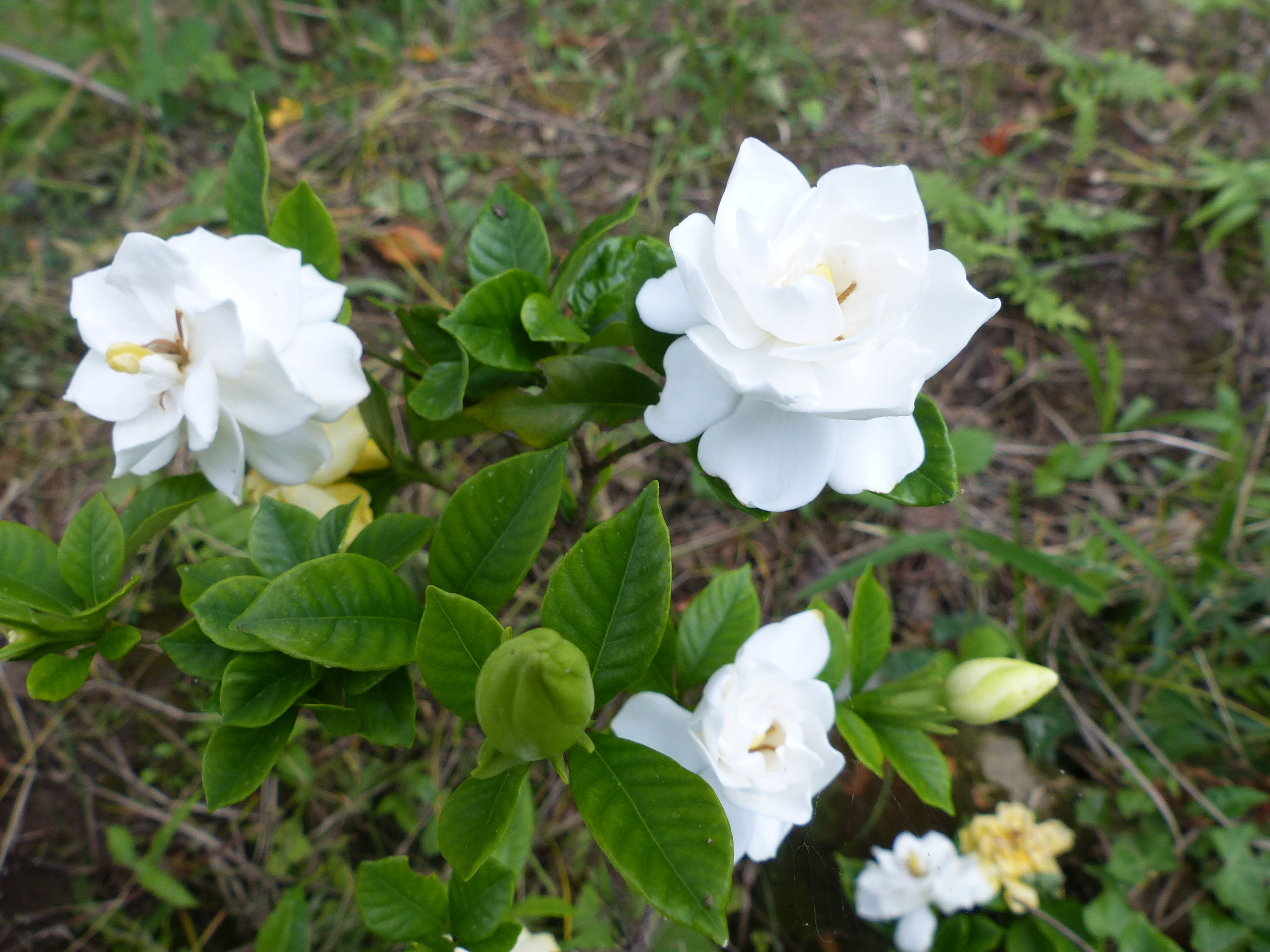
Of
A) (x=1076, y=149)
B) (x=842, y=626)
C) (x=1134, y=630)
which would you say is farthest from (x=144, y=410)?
(x=1076, y=149)

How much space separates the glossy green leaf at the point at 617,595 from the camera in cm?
59

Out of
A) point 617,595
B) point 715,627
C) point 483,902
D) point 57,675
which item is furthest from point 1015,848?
point 57,675

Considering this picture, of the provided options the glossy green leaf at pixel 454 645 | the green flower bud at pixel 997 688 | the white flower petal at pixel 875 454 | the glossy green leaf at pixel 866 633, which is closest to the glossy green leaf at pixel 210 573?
the glossy green leaf at pixel 454 645

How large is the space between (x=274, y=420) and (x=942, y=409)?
182 centimetres

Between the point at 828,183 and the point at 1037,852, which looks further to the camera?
the point at 1037,852

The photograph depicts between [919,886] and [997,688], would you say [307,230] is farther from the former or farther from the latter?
[919,886]

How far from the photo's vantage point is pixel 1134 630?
1699 millimetres

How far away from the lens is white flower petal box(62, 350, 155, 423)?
0.71 meters

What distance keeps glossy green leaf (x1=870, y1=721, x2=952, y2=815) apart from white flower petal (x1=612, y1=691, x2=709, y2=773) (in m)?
0.25

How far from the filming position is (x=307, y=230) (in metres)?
0.83

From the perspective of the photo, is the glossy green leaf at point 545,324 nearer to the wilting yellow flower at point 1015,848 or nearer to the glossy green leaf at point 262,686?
the glossy green leaf at point 262,686

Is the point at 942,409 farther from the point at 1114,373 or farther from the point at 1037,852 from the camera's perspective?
the point at 1037,852

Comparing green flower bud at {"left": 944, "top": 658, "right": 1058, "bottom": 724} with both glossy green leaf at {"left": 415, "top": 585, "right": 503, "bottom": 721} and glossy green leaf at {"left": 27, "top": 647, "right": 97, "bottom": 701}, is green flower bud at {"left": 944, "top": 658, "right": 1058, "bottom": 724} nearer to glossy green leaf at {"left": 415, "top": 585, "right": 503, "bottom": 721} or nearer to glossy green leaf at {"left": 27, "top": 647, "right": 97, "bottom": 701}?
glossy green leaf at {"left": 415, "top": 585, "right": 503, "bottom": 721}

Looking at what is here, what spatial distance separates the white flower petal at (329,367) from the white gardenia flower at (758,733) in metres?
0.45
